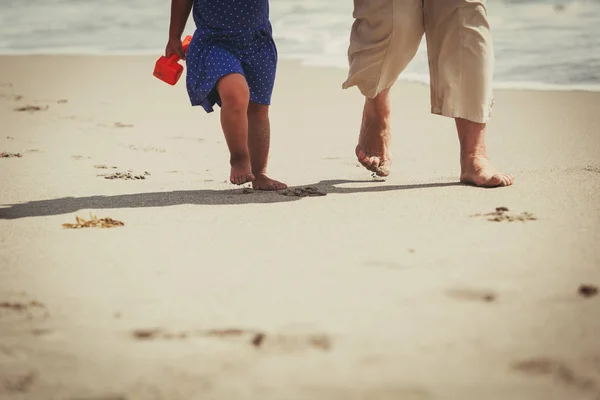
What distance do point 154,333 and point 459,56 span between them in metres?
2.03

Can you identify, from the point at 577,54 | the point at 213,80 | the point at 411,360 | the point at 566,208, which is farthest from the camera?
the point at 577,54

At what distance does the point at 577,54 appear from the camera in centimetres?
700

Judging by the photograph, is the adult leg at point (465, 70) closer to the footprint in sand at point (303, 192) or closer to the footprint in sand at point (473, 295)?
the footprint in sand at point (303, 192)

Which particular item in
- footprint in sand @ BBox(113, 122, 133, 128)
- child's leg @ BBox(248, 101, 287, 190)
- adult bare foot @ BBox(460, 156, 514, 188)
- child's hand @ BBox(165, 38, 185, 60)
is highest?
child's hand @ BBox(165, 38, 185, 60)

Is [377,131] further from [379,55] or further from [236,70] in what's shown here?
[236,70]

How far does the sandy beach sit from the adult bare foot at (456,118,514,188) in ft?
0.24

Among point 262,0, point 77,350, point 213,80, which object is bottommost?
point 77,350

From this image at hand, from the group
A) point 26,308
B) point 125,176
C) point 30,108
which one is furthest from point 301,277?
point 30,108

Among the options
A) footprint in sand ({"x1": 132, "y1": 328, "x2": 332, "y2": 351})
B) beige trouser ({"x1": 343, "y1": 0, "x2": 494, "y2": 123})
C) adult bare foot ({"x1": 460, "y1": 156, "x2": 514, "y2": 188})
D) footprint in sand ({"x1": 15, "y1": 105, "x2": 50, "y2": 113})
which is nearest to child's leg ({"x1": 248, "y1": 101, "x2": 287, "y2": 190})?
beige trouser ({"x1": 343, "y1": 0, "x2": 494, "y2": 123})

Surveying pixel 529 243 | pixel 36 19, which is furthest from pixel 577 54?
pixel 36 19

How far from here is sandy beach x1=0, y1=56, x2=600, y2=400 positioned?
5.31ft

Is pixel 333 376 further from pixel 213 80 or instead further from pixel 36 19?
pixel 36 19

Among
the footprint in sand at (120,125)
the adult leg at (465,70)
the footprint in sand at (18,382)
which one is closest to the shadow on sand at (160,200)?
the adult leg at (465,70)

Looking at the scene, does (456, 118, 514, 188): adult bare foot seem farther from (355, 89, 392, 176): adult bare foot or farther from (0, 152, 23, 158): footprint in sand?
(0, 152, 23, 158): footprint in sand
